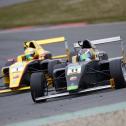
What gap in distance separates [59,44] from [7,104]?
10323 mm

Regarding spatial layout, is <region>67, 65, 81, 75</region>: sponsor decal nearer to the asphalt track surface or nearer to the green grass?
the asphalt track surface

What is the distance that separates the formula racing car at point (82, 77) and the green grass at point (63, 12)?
46.3ft

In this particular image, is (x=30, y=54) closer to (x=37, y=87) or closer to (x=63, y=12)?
(x=37, y=87)

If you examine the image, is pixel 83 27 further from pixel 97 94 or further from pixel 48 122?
pixel 48 122

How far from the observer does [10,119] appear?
786cm

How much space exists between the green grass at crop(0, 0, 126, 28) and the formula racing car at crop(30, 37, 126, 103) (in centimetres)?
1412

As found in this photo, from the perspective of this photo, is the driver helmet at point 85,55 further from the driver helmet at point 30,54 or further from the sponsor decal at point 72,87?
the driver helmet at point 30,54

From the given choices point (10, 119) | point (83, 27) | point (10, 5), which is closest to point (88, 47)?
point (10, 119)

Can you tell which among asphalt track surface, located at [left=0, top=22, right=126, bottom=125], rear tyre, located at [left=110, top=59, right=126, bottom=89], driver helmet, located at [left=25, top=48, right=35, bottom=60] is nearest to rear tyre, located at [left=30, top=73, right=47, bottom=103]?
asphalt track surface, located at [left=0, top=22, right=126, bottom=125]

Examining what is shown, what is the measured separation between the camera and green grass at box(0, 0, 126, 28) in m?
26.1

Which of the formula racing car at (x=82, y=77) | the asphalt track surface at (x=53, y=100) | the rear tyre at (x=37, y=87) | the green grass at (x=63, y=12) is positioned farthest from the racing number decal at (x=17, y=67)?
the green grass at (x=63, y=12)

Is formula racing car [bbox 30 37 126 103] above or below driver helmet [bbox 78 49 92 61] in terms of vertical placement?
below

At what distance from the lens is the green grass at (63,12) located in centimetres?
2612

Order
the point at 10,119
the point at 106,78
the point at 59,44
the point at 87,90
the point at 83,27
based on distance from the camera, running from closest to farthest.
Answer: the point at 10,119 < the point at 87,90 < the point at 106,78 < the point at 59,44 < the point at 83,27
